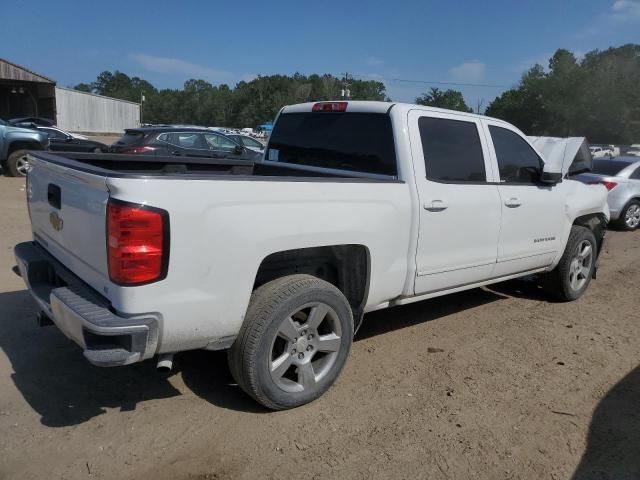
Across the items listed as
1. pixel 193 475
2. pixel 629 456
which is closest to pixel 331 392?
pixel 193 475

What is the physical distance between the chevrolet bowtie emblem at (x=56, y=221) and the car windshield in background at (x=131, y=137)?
9.84 m

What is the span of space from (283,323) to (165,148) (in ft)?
33.7

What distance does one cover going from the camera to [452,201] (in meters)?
4.00

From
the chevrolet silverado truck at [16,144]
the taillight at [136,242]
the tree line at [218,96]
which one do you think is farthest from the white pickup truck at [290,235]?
the tree line at [218,96]

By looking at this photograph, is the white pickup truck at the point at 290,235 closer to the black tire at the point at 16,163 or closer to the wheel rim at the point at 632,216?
the wheel rim at the point at 632,216

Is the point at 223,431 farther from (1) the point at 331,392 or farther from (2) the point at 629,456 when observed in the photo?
(2) the point at 629,456

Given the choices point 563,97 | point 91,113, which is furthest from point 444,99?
point 91,113

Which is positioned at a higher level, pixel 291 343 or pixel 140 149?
pixel 140 149

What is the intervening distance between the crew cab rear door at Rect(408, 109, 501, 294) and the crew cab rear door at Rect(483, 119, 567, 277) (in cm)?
16

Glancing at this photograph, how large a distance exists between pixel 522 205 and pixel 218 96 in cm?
12686

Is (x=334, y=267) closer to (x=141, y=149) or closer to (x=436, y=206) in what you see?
(x=436, y=206)

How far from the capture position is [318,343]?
3.39 m

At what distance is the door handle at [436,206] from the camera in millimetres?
3809

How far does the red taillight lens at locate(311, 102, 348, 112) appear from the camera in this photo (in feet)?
14.2
